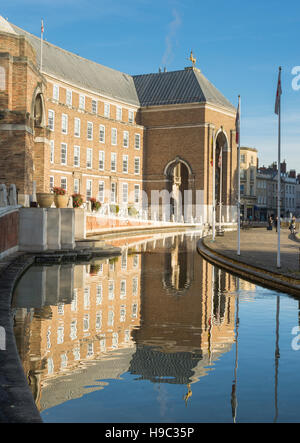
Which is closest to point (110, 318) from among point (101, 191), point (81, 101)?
point (81, 101)

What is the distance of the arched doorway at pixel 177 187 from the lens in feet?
250

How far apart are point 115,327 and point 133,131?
67774 mm

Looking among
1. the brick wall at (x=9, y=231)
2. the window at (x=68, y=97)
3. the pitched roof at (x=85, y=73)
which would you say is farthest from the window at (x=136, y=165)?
the brick wall at (x=9, y=231)

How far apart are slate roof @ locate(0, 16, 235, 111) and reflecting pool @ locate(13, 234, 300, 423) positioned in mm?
55851

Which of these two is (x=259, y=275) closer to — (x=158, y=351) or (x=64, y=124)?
(x=158, y=351)

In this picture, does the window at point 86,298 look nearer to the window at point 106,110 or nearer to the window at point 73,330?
the window at point 73,330

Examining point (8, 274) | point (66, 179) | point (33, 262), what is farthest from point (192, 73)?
point (8, 274)

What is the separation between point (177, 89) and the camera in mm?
77438

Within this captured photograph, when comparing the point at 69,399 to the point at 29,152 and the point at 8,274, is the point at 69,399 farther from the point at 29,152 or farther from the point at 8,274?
the point at 29,152

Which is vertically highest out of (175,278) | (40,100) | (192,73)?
(192,73)

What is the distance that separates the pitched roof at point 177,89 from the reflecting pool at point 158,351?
2462 inches

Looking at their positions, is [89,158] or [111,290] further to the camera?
[89,158]

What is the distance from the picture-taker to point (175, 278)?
17.6m

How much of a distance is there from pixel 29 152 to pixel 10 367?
20578 mm
